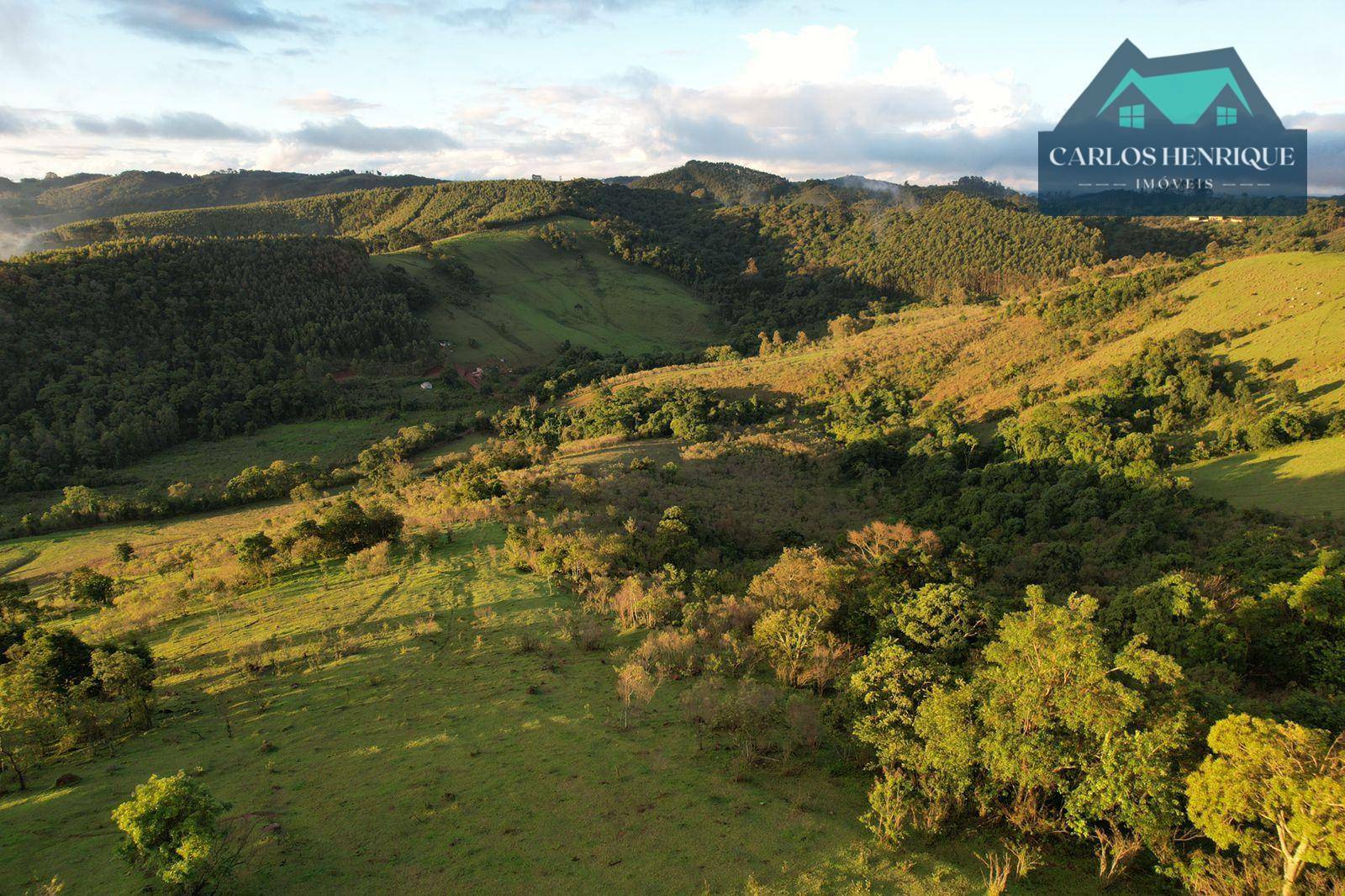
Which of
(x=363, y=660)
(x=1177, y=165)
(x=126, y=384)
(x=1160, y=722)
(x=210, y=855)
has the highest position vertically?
(x=1177, y=165)

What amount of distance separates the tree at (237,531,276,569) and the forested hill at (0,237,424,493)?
4010 cm

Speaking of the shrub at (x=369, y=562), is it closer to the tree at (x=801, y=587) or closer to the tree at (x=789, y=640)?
the tree at (x=801, y=587)

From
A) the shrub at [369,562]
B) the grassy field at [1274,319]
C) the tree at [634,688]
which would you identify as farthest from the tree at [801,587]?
the grassy field at [1274,319]

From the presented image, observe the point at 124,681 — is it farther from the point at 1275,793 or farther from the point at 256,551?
the point at 1275,793

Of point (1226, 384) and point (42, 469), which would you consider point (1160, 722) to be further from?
point (42, 469)

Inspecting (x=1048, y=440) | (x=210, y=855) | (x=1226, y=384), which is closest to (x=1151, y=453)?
(x=1048, y=440)

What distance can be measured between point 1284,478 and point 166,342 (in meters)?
99.7

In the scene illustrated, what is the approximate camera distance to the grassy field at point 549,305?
105m

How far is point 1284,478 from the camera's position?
3017cm

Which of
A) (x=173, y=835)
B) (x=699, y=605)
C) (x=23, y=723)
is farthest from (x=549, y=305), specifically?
(x=173, y=835)

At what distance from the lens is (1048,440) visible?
38.9 m

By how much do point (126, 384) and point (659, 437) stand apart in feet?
184

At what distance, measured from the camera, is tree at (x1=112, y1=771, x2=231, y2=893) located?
9.80 metres

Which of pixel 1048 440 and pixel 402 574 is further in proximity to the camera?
pixel 1048 440
